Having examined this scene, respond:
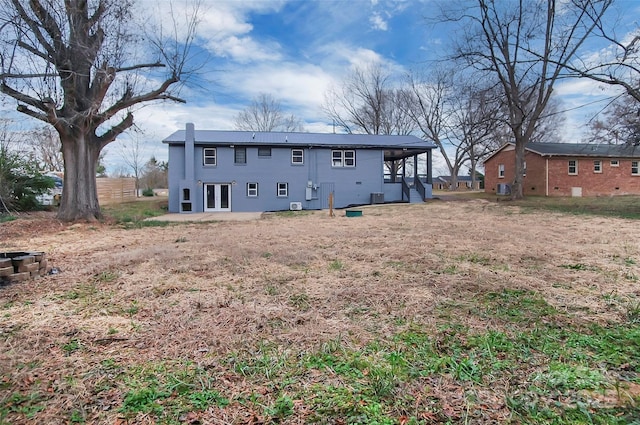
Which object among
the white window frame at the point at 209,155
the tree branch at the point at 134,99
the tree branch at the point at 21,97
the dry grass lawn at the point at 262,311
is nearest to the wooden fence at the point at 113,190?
the white window frame at the point at 209,155

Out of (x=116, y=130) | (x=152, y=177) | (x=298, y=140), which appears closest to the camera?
(x=116, y=130)

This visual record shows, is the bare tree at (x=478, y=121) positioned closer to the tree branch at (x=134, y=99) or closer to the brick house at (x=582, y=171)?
the brick house at (x=582, y=171)

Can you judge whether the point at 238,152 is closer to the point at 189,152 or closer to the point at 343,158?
the point at 189,152

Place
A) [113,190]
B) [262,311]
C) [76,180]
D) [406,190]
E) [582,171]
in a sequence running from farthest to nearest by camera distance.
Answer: [113,190] < [582,171] < [406,190] < [76,180] < [262,311]

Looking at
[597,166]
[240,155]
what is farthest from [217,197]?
[597,166]

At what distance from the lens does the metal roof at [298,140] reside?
19453 mm

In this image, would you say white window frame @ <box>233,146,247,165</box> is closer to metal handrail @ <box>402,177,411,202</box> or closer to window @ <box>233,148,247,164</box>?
window @ <box>233,148,247,164</box>

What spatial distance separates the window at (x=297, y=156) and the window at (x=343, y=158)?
1956 mm

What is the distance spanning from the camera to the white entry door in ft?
63.7

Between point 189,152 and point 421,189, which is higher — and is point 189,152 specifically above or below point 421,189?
above

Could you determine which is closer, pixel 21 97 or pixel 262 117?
pixel 21 97

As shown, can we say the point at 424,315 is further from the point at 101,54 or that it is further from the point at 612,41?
the point at 612,41

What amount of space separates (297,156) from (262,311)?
17.5 m

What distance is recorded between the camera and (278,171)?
2009 centimetres
